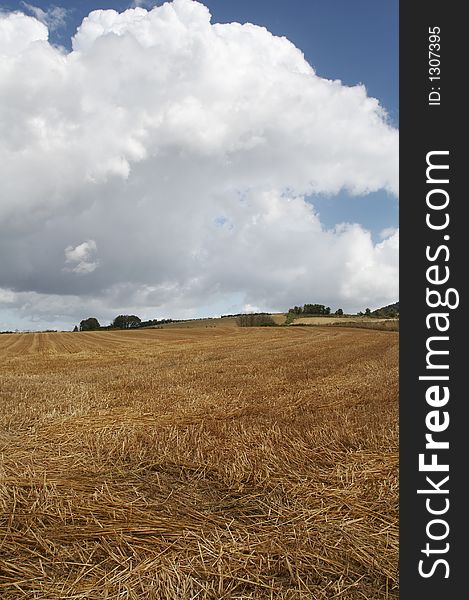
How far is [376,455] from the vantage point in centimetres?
538

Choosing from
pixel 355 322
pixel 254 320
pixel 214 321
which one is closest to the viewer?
pixel 355 322

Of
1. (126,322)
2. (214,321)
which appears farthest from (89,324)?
(214,321)

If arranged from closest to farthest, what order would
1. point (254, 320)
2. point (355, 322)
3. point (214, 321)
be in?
point (355, 322) → point (254, 320) → point (214, 321)

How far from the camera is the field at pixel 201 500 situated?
121 inches

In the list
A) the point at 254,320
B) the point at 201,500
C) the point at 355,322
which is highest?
the point at 254,320

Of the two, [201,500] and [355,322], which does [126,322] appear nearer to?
[355,322]

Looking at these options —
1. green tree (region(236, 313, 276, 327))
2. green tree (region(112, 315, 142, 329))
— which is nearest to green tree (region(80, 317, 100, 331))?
green tree (region(112, 315, 142, 329))

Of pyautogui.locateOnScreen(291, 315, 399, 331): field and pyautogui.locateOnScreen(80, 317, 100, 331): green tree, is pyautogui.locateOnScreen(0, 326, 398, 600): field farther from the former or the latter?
pyautogui.locateOnScreen(80, 317, 100, 331): green tree

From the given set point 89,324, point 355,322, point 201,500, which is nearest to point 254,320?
point 355,322

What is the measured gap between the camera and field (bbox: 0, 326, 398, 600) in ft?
10.1

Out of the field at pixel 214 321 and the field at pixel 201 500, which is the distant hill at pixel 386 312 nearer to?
the field at pixel 214 321

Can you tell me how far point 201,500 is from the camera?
14.3 feet

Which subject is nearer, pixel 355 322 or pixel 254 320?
pixel 355 322

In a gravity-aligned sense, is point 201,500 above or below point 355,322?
below
